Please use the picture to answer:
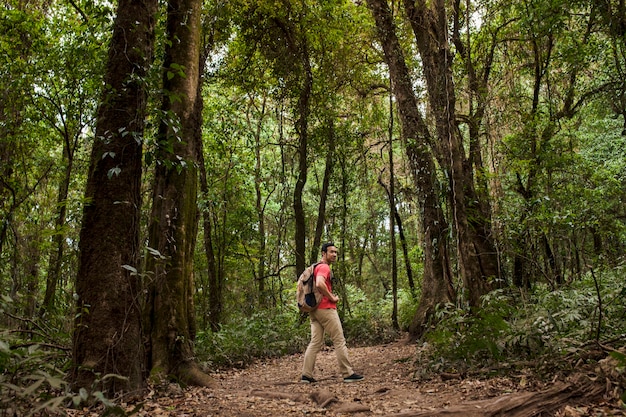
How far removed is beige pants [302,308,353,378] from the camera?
648 cm

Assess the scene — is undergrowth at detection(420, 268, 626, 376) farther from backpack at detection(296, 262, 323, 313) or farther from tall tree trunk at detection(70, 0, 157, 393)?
tall tree trunk at detection(70, 0, 157, 393)

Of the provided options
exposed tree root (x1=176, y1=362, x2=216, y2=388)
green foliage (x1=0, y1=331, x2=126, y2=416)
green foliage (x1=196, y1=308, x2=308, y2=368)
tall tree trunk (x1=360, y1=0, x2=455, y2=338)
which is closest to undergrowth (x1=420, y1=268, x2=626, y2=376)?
exposed tree root (x1=176, y1=362, x2=216, y2=388)

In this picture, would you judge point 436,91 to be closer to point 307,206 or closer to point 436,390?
point 436,390

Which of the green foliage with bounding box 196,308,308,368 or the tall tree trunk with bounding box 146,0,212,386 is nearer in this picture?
the tall tree trunk with bounding box 146,0,212,386

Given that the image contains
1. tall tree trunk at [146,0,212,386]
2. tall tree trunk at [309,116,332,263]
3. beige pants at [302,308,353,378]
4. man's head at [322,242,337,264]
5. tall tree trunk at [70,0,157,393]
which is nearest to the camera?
tall tree trunk at [70,0,157,393]

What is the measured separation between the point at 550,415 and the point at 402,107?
308 inches

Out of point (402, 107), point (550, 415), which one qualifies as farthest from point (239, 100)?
point (550, 415)

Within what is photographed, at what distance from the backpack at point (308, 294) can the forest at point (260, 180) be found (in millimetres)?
1593

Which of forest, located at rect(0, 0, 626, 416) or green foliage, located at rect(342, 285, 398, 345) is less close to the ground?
forest, located at rect(0, 0, 626, 416)

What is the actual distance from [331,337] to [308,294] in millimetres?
689

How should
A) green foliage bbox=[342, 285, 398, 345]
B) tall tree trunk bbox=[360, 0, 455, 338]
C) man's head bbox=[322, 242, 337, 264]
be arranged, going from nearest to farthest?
man's head bbox=[322, 242, 337, 264], tall tree trunk bbox=[360, 0, 455, 338], green foliage bbox=[342, 285, 398, 345]

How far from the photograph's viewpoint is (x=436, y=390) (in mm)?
4910

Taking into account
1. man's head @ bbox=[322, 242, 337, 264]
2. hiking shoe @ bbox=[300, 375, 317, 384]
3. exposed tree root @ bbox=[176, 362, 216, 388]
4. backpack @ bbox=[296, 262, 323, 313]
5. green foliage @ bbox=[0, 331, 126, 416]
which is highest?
man's head @ bbox=[322, 242, 337, 264]

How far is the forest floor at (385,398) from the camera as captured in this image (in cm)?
344
